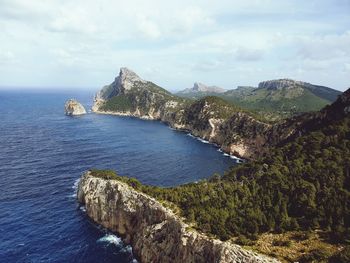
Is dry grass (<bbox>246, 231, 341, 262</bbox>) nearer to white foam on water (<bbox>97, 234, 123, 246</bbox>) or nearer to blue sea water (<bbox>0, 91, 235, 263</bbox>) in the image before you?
blue sea water (<bbox>0, 91, 235, 263</bbox>)

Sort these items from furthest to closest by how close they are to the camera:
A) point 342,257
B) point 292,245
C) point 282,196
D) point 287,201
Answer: point 282,196
point 287,201
point 292,245
point 342,257

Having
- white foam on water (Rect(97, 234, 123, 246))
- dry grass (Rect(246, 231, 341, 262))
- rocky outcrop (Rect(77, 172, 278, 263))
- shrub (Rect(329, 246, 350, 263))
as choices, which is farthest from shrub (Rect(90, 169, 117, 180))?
shrub (Rect(329, 246, 350, 263))

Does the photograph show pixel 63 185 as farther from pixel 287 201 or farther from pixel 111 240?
pixel 287 201

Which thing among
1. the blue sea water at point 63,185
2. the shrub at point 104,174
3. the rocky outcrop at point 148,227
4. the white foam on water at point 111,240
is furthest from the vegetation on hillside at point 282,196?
the blue sea water at point 63,185

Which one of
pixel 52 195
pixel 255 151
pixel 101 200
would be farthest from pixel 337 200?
pixel 255 151

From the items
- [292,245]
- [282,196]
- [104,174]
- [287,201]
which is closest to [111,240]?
[104,174]

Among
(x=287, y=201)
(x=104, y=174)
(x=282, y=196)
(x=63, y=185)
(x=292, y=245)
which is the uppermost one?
(x=282, y=196)
